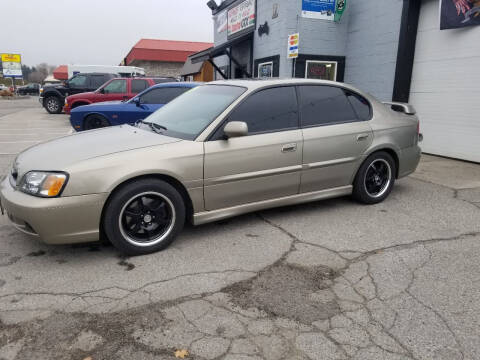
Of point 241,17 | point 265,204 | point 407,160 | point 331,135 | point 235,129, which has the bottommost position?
point 265,204

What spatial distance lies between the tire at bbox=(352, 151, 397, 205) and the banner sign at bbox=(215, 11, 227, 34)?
13.6 meters

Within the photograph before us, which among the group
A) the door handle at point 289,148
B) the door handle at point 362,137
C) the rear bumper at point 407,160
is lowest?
the rear bumper at point 407,160

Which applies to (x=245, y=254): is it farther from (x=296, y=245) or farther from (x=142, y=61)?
(x=142, y=61)

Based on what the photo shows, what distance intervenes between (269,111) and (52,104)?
18.3 metres

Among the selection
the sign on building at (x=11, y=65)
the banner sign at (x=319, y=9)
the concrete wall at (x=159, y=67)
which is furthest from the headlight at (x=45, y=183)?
the sign on building at (x=11, y=65)

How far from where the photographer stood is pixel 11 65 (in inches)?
2126

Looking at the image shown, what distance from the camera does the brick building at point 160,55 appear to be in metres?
33.6

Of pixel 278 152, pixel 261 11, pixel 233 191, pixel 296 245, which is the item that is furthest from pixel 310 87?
pixel 261 11

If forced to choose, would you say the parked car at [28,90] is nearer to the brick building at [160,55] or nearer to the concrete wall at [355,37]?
the brick building at [160,55]

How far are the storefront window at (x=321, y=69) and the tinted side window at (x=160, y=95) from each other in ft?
13.7

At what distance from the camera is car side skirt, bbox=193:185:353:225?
3766mm

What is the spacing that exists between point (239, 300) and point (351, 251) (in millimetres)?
1375

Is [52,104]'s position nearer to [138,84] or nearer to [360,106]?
[138,84]

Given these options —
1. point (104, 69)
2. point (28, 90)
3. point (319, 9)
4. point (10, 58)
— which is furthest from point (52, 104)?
point (28, 90)
